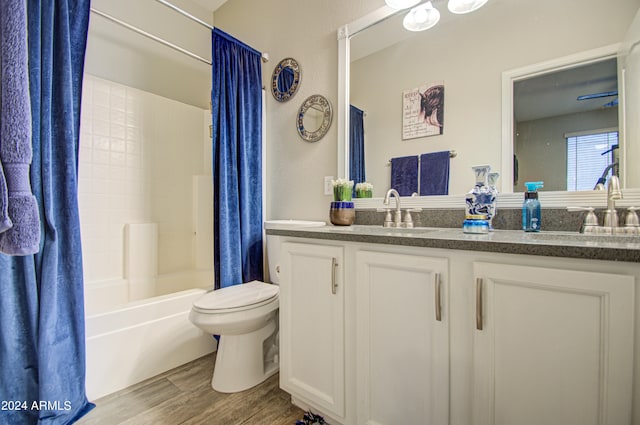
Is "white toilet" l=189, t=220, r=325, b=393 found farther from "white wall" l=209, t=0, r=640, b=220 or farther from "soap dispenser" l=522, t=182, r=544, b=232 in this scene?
"soap dispenser" l=522, t=182, r=544, b=232

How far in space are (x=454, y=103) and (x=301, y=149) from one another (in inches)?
39.6

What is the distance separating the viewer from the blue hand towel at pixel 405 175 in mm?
1515

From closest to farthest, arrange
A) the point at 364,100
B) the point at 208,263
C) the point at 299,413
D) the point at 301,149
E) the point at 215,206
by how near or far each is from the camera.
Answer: the point at 299,413 < the point at 364,100 < the point at 215,206 < the point at 301,149 < the point at 208,263


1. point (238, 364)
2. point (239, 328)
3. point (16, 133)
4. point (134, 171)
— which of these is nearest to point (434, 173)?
point (239, 328)

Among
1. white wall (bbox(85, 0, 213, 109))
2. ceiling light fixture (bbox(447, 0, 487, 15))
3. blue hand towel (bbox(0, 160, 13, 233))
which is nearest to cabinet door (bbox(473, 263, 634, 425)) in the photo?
ceiling light fixture (bbox(447, 0, 487, 15))

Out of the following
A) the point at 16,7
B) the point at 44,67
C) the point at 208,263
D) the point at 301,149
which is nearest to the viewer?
the point at 16,7

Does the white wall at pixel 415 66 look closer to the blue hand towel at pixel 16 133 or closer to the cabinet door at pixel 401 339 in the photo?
the cabinet door at pixel 401 339

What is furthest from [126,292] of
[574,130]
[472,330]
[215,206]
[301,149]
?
[574,130]

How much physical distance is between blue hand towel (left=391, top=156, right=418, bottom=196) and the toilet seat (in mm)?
905

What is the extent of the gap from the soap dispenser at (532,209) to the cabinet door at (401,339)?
0.52 meters

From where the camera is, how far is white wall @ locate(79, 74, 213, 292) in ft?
6.61

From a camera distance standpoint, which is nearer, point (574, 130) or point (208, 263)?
point (574, 130)

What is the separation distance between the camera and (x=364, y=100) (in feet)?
5.59

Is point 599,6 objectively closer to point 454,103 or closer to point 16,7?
point 454,103
